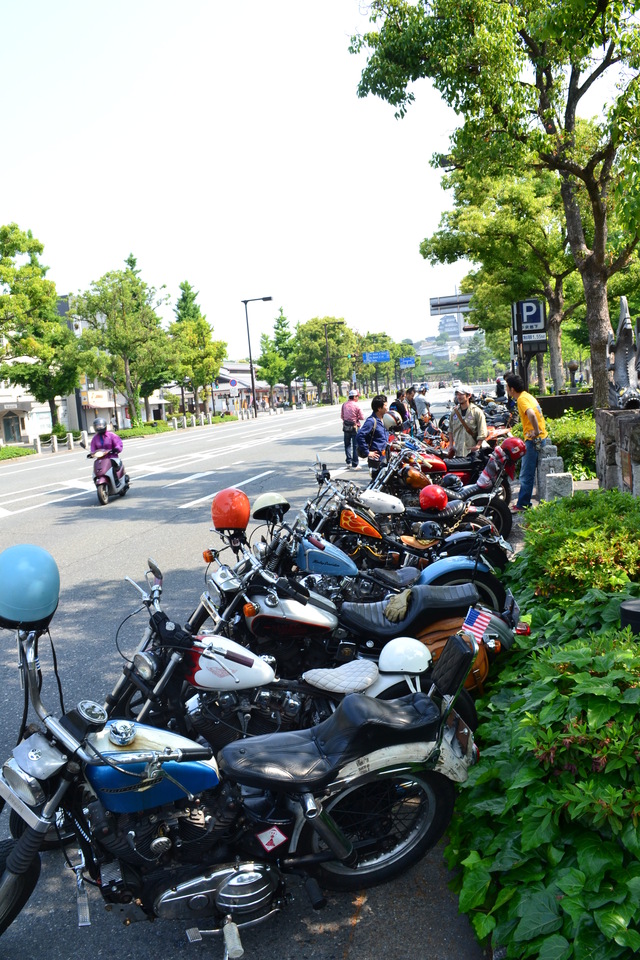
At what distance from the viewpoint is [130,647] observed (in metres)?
5.64

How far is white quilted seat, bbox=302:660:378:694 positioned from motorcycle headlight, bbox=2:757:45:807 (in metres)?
1.31

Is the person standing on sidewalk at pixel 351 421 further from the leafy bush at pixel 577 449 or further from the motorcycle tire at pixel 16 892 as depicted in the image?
the motorcycle tire at pixel 16 892

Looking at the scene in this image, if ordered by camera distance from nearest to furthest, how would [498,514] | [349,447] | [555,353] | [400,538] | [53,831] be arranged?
[53,831] → [400,538] → [498,514] → [349,447] → [555,353]

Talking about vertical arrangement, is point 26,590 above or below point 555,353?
below

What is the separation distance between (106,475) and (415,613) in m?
10.2

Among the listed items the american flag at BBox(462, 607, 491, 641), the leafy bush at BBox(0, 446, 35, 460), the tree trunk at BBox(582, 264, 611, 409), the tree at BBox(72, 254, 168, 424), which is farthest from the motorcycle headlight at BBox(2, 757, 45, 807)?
the tree at BBox(72, 254, 168, 424)

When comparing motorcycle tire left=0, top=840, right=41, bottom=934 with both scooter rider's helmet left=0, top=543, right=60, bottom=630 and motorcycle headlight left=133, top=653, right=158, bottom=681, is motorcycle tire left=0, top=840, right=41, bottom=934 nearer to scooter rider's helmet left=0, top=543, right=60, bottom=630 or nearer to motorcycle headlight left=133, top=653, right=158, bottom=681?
motorcycle headlight left=133, top=653, right=158, bottom=681

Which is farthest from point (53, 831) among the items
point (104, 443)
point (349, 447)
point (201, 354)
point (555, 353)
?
point (201, 354)

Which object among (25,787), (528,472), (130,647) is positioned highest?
(528,472)

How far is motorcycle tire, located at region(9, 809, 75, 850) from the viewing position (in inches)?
103

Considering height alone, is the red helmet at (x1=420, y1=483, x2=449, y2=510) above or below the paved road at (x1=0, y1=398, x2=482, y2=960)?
above

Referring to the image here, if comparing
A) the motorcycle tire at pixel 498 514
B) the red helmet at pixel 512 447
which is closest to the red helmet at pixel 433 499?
the motorcycle tire at pixel 498 514

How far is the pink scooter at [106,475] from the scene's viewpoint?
13055 millimetres

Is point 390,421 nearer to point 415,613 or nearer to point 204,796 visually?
point 415,613
